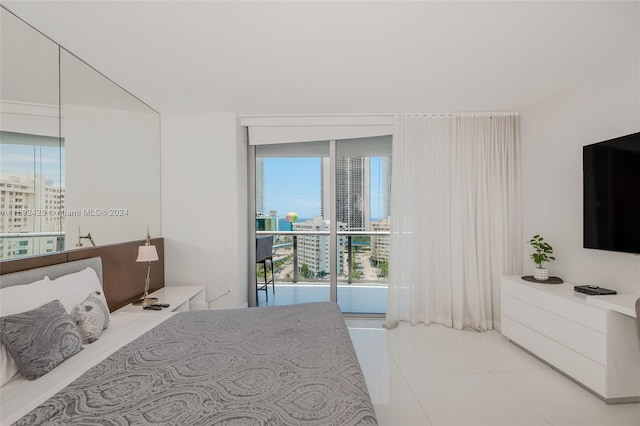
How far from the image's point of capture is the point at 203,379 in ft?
4.66

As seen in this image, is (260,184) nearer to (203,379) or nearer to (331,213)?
(331,213)

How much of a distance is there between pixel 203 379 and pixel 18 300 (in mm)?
1227

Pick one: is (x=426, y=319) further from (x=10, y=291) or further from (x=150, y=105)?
(x=150, y=105)

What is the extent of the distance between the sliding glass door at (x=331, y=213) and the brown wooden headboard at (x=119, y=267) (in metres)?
1.43

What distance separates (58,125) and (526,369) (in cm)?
442

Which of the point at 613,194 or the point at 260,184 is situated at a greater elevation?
the point at 260,184

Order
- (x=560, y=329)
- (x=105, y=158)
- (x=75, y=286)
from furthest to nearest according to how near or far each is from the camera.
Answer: (x=105, y=158), (x=560, y=329), (x=75, y=286)

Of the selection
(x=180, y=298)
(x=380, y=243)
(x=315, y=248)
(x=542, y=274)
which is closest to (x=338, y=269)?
(x=315, y=248)

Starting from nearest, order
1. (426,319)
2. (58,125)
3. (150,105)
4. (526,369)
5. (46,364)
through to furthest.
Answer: (46,364) → (58,125) → (526,369) → (150,105) → (426,319)

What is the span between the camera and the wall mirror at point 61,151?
1.86 meters

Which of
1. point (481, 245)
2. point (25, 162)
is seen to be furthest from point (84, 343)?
point (481, 245)

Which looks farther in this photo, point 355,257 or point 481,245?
point 355,257

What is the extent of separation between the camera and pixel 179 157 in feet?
12.0

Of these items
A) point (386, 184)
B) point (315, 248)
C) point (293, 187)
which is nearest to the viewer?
point (386, 184)
